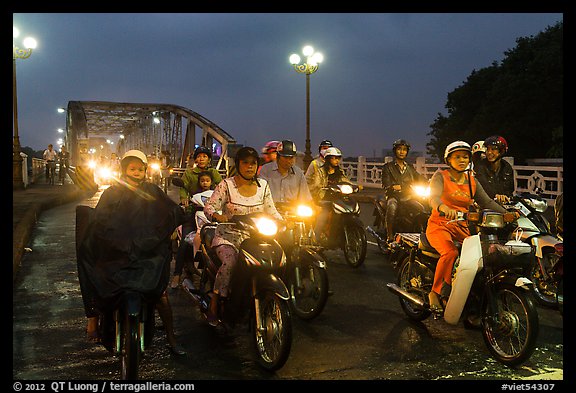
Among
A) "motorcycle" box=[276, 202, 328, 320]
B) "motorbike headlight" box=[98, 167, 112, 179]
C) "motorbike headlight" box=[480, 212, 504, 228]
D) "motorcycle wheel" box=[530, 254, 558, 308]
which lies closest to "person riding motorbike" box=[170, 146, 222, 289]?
"motorcycle" box=[276, 202, 328, 320]

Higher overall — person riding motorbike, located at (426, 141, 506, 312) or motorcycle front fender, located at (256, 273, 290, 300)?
person riding motorbike, located at (426, 141, 506, 312)

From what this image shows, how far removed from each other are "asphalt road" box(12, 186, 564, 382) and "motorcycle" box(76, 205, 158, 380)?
380 mm

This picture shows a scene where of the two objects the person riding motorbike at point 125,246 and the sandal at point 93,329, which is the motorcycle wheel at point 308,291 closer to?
the person riding motorbike at point 125,246

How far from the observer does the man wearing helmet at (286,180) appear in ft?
22.4

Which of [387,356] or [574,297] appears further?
[574,297]

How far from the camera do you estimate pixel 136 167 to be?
4.18 metres

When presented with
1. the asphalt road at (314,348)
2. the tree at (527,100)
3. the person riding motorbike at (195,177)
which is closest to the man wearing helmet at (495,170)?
the asphalt road at (314,348)

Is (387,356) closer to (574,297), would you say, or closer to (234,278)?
(234,278)

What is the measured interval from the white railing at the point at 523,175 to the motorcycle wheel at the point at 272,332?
210 inches

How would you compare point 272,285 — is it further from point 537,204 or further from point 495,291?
point 537,204

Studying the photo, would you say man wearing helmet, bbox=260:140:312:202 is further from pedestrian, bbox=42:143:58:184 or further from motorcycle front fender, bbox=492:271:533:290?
pedestrian, bbox=42:143:58:184

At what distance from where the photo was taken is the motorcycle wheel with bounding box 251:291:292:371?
4066mm

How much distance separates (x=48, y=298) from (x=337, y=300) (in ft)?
10.3
